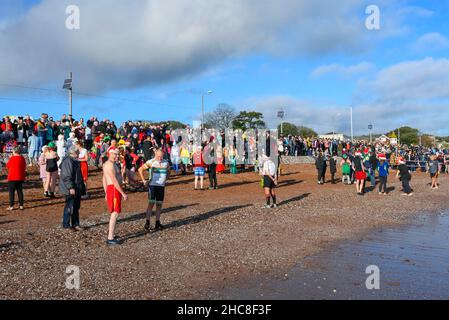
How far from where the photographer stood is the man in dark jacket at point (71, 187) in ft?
34.7

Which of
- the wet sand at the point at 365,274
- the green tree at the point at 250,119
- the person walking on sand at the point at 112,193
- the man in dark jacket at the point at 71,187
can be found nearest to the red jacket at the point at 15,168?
the man in dark jacket at the point at 71,187

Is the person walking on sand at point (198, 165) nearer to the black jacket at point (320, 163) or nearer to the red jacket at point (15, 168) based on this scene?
the black jacket at point (320, 163)

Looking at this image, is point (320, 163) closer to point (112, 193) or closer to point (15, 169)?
point (15, 169)

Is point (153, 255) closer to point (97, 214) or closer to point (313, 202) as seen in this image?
point (97, 214)

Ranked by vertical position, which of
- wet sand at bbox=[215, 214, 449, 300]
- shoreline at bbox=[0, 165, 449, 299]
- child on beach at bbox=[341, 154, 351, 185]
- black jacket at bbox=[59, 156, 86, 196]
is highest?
black jacket at bbox=[59, 156, 86, 196]

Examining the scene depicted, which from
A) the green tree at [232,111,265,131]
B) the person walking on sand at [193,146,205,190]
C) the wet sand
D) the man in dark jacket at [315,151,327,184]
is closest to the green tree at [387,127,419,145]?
the green tree at [232,111,265,131]

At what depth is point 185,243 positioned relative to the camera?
10086 millimetres

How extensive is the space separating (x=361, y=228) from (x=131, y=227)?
6.25 metres

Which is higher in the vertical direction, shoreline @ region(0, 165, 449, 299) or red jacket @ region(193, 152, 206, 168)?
red jacket @ region(193, 152, 206, 168)

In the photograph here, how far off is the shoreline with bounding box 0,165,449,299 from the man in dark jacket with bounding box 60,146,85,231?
0.37 metres

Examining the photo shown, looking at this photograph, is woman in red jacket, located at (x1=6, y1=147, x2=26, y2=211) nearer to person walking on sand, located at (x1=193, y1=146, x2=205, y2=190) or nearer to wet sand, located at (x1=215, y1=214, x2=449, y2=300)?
person walking on sand, located at (x1=193, y1=146, x2=205, y2=190)

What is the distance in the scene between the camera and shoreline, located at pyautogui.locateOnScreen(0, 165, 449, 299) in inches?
281

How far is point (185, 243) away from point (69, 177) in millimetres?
3131

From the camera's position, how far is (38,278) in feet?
23.9
